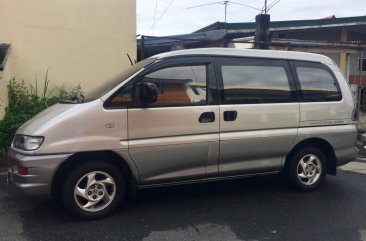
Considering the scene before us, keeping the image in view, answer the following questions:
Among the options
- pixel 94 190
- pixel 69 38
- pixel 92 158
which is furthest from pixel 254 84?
pixel 69 38

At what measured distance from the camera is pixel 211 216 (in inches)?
191

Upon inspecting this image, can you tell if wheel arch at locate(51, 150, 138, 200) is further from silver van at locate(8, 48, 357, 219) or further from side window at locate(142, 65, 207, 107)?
side window at locate(142, 65, 207, 107)

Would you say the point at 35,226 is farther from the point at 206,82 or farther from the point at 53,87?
the point at 53,87

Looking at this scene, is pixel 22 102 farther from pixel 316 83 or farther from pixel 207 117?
pixel 316 83

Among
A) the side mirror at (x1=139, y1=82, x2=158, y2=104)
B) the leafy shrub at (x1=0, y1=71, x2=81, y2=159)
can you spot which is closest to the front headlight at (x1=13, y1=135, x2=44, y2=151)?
the side mirror at (x1=139, y1=82, x2=158, y2=104)

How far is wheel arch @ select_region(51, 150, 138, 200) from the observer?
4.50 meters

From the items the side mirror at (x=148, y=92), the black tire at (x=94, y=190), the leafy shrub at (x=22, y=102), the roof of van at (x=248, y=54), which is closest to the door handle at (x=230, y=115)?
the roof of van at (x=248, y=54)

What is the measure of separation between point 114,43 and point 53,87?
63.0 inches

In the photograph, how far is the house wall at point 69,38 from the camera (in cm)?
816

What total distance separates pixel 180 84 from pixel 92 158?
4.32 feet

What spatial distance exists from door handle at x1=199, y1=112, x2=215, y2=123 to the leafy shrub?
10.4ft

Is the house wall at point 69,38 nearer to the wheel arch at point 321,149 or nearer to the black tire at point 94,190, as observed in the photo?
the black tire at point 94,190

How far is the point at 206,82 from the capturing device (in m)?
5.09

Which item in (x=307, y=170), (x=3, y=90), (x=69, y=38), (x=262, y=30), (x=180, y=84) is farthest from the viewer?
(x=262, y=30)
